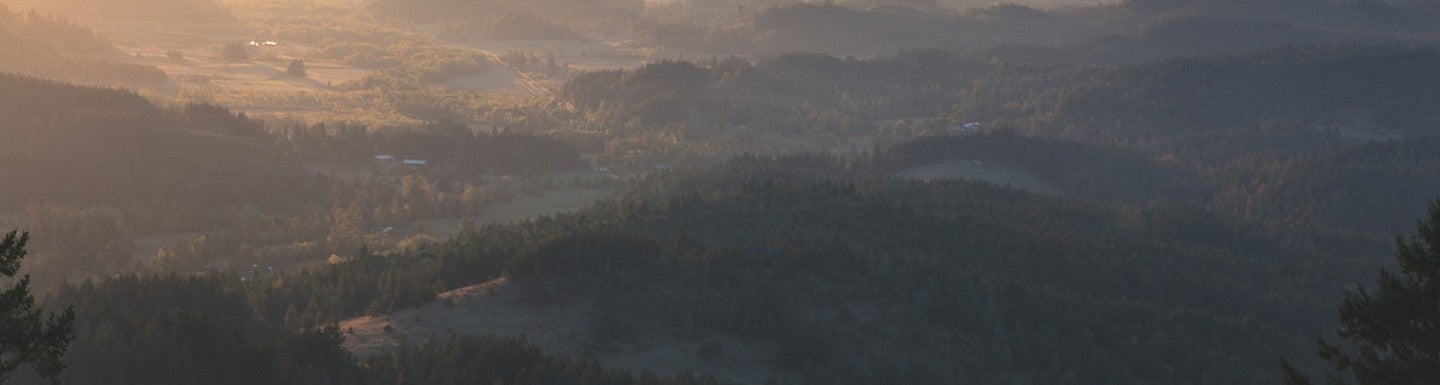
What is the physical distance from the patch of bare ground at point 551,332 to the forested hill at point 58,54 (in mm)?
67930

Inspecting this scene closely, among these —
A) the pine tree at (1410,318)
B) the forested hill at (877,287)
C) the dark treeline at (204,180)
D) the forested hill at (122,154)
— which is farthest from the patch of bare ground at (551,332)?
the forested hill at (122,154)

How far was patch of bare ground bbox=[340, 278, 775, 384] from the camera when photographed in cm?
4516

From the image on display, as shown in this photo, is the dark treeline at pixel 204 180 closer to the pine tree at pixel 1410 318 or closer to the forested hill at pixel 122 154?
the forested hill at pixel 122 154

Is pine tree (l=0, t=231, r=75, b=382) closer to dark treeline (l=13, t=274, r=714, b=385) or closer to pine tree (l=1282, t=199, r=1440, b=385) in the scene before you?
dark treeline (l=13, t=274, r=714, b=385)

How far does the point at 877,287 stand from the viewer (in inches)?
2162

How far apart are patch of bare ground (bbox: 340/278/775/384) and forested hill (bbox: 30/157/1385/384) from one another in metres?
0.40

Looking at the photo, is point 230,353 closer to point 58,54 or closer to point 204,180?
point 204,180

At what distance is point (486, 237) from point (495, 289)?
1271 cm

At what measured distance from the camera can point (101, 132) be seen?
7894cm

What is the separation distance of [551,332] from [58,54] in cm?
8080

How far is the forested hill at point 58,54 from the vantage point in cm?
10856

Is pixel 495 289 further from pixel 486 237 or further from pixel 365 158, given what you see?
pixel 365 158

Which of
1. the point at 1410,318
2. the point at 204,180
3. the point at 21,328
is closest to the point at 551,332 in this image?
the point at 21,328

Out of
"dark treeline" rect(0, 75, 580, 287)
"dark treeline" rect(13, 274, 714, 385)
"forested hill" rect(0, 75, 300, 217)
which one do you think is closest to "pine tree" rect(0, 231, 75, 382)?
"dark treeline" rect(13, 274, 714, 385)
